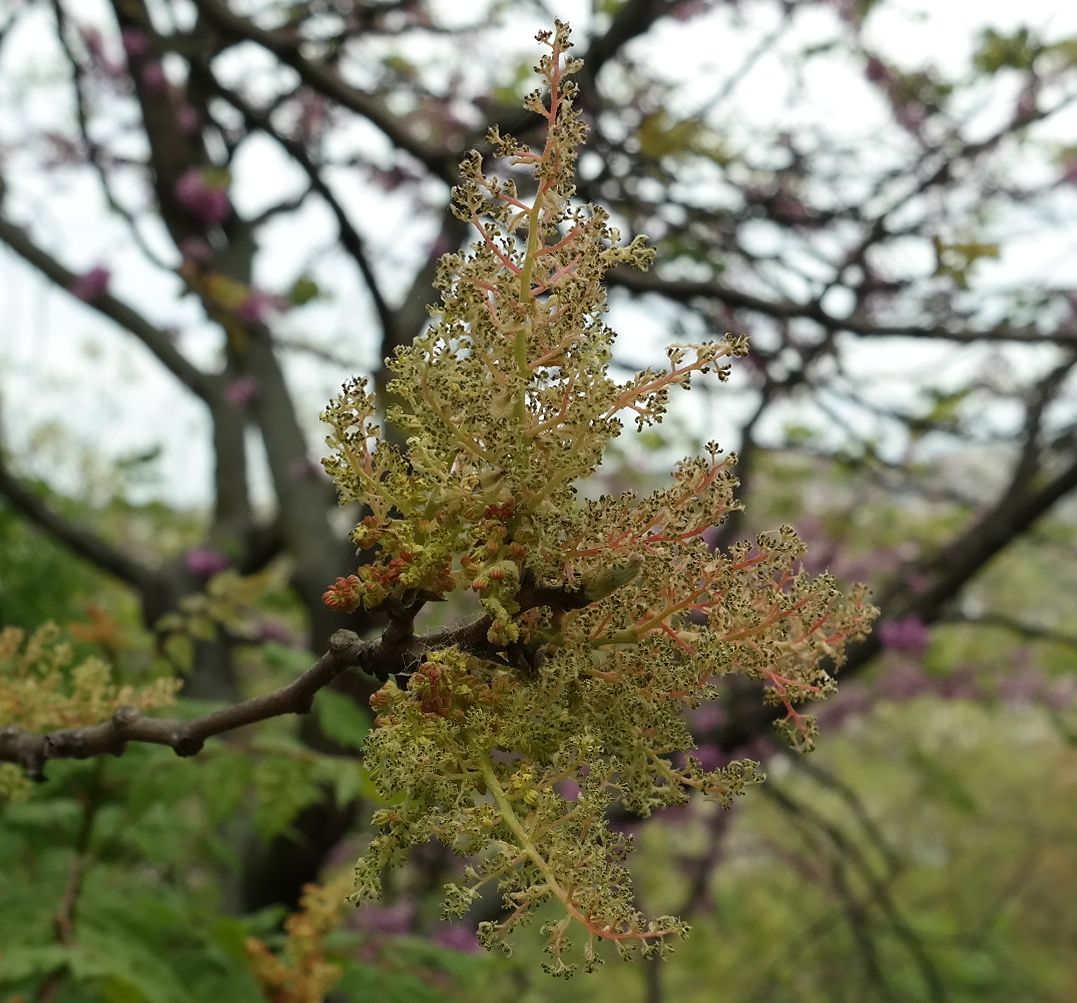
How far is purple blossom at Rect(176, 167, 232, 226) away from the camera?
20.8 ft

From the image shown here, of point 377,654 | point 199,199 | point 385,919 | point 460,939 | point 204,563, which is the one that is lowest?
point 377,654

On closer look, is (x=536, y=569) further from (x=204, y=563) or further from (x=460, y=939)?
(x=204, y=563)

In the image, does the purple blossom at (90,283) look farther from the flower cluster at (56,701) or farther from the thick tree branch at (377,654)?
the thick tree branch at (377,654)

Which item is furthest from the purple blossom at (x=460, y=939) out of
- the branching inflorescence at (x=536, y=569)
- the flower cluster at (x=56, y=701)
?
the branching inflorescence at (x=536, y=569)

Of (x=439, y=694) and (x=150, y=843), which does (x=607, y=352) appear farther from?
(x=150, y=843)

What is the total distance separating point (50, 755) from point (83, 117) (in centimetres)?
534

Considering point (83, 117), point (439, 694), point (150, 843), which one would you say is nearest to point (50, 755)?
point (439, 694)

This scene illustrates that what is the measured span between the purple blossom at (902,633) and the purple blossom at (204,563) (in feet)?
11.3

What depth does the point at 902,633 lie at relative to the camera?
489 cm

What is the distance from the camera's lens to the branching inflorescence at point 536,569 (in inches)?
45.2

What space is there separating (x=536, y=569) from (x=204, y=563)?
5.14 metres

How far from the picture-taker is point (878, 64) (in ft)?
20.1

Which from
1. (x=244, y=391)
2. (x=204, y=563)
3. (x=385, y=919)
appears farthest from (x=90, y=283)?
(x=385, y=919)

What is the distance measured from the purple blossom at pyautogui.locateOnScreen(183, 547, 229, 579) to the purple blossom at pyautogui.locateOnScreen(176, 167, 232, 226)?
6.67 ft
